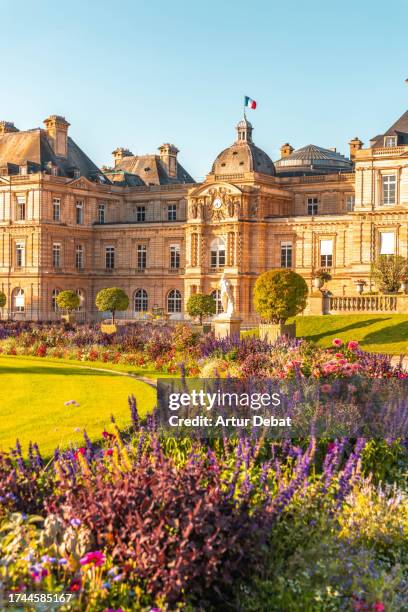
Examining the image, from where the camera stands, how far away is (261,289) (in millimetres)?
35906

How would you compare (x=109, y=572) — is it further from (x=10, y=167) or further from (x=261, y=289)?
(x=10, y=167)

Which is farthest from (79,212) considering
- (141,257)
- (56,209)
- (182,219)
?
(182,219)

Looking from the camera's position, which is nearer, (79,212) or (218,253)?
(218,253)

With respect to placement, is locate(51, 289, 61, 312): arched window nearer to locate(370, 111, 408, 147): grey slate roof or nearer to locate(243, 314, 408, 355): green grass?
locate(370, 111, 408, 147): grey slate roof

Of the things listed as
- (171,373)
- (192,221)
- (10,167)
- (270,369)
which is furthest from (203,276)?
(270,369)

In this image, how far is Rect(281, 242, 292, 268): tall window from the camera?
190 feet

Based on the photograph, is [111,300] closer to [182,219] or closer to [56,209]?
[56,209]

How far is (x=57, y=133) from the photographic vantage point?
67188 millimetres

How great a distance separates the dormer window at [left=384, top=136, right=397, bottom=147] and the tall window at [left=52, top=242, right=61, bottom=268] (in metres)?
26.9

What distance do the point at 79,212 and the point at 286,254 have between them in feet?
60.2

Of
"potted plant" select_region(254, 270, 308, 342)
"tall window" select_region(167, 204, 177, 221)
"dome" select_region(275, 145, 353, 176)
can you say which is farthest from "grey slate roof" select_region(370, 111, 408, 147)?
"tall window" select_region(167, 204, 177, 221)

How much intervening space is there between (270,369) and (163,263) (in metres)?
46.8

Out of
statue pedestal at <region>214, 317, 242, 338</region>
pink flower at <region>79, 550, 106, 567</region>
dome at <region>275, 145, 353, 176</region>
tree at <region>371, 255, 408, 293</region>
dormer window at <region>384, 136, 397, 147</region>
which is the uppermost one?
dome at <region>275, 145, 353, 176</region>

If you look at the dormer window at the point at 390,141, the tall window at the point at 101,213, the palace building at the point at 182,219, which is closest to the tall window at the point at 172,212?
the palace building at the point at 182,219
